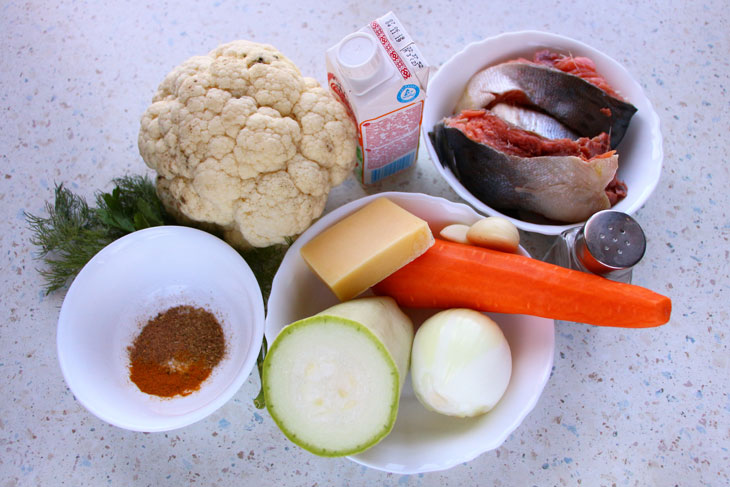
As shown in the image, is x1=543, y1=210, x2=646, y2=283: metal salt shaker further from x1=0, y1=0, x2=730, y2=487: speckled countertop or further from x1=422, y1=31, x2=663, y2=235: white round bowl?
x1=0, y1=0, x2=730, y2=487: speckled countertop

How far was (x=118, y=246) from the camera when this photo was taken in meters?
0.89

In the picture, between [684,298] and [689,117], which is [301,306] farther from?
[689,117]

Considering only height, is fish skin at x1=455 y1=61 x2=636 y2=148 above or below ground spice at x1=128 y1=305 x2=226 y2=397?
above

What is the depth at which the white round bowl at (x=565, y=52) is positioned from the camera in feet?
3.09

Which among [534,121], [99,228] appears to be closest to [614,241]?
[534,121]

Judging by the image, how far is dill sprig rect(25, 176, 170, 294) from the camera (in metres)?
0.95

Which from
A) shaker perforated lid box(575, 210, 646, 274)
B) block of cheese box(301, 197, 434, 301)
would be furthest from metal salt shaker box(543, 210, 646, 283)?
block of cheese box(301, 197, 434, 301)

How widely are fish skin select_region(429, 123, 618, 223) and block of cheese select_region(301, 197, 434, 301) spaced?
0.59 ft

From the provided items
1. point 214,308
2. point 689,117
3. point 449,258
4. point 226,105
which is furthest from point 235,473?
point 689,117

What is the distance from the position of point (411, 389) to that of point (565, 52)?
771mm

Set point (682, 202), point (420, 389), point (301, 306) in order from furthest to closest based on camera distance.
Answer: point (682, 202) < point (301, 306) < point (420, 389)

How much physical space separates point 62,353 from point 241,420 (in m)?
0.34

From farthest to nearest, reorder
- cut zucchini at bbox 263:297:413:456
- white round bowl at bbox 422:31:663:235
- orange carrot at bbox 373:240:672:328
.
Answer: white round bowl at bbox 422:31:663:235 < orange carrot at bbox 373:240:672:328 < cut zucchini at bbox 263:297:413:456

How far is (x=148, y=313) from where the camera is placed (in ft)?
3.19
